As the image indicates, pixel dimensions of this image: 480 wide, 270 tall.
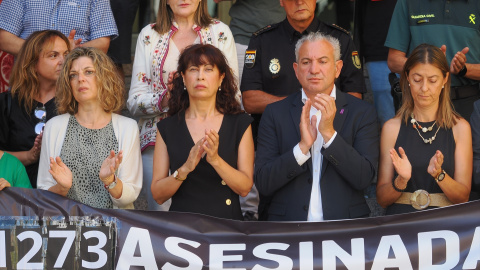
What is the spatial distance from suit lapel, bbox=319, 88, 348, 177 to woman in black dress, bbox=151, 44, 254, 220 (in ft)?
1.69

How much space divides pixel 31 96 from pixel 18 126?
0.24 meters

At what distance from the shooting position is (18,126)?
615 cm

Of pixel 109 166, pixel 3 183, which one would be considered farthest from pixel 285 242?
pixel 3 183

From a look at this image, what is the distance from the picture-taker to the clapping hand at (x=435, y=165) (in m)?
5.07

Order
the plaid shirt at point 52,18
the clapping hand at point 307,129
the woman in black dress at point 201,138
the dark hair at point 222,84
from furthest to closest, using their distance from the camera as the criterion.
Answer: the plaid shirt at point 52,18, the dark hair at point 222,84, the woman in black dress at point 201,138, the clapping hand at point 307,129

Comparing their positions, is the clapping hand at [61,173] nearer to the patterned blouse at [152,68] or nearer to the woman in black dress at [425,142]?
the patterned blouse at [152,68]

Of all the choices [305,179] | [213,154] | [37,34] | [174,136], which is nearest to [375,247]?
[305,179]

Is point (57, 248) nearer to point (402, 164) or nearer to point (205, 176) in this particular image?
point (205, 176)

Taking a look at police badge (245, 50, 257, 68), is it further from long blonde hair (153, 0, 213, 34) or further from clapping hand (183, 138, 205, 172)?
clapping hand (183, 138, 205, 172)

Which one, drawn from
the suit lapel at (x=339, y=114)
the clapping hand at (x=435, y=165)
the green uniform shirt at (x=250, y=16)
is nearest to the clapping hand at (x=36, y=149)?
the suit lapel at (x=339, y=114)

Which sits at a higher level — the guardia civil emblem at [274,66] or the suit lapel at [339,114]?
the guardia civil emblem at [274,66]

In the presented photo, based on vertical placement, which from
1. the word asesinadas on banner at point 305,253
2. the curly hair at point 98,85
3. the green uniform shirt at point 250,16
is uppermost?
the green uniform shirt at point 250,16

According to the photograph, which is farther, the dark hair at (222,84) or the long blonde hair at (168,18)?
the long blonde hair at (168,18)

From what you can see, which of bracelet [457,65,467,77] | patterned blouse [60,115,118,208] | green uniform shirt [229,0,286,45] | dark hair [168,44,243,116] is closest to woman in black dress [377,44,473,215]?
bracelet [457,65,467,77]
